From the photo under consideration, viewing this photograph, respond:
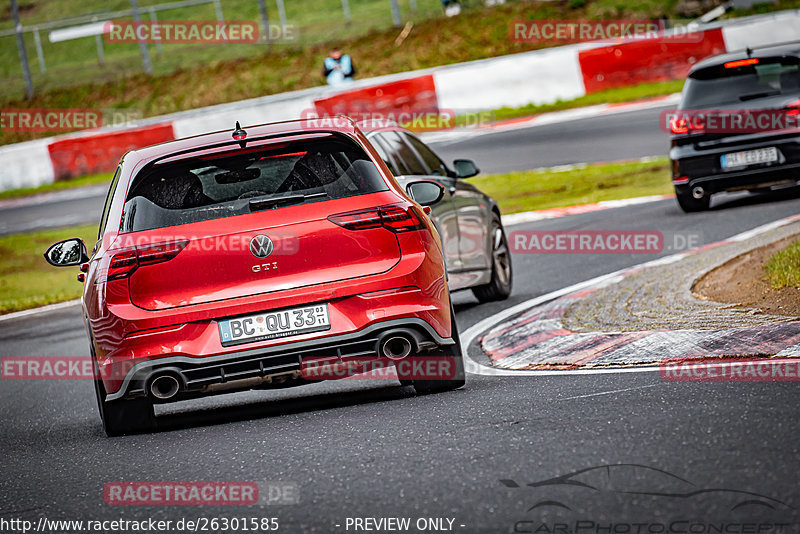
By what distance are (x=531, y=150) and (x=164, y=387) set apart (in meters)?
16.7

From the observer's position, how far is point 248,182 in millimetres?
7078

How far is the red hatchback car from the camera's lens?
21.0 ft

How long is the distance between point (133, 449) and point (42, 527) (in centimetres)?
145

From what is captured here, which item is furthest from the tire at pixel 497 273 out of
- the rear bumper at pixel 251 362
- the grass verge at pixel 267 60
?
the grass verge at pixel 267 60

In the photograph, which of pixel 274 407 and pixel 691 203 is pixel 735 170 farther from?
pixel 274 407

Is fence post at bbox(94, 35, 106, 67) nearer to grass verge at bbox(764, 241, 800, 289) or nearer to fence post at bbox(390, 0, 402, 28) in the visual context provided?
fence post at bbox(390, 0, 402, 28)

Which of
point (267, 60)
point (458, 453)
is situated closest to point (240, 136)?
point (458, 453)

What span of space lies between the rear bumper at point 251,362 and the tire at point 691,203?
29.0 ft

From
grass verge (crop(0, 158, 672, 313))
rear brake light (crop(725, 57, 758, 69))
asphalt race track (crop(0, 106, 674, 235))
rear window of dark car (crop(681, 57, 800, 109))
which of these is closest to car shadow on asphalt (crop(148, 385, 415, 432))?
rear window of dark car (crop(681, 57, 800, 109))

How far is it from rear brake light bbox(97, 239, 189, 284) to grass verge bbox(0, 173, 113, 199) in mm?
20854

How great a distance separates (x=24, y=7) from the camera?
179 feet

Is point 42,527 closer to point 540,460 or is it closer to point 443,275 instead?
point 540,460

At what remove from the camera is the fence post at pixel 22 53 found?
30.2m

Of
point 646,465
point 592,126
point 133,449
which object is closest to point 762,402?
point 646,465
